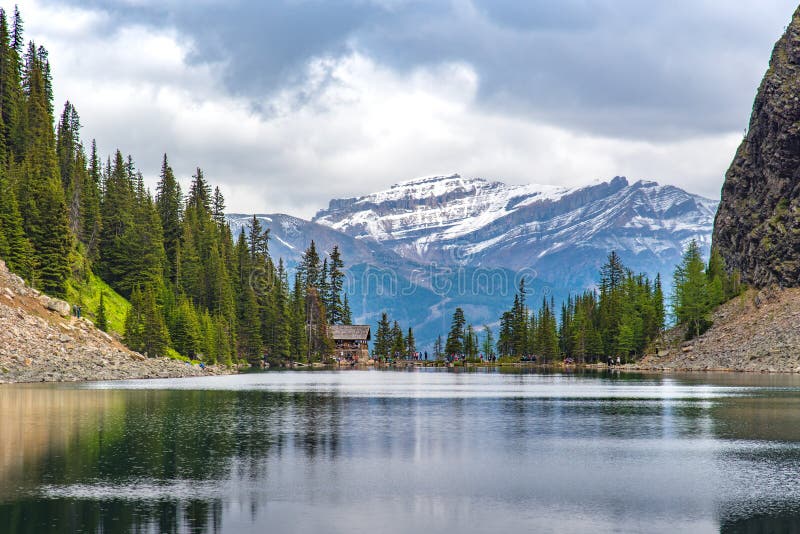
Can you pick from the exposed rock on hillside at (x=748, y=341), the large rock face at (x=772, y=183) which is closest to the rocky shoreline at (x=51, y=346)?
the exposed rock on hillside at (x=748, y=341)

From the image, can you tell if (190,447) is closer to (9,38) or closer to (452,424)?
(452,424)

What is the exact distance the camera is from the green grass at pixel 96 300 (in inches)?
4870

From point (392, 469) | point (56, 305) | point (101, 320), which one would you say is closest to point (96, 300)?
point (101, 320)

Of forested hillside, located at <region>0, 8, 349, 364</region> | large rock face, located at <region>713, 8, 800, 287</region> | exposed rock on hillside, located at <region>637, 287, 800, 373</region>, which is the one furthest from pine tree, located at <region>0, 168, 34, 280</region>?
large rock face, located at <region>713, 8, 800, 287</region>

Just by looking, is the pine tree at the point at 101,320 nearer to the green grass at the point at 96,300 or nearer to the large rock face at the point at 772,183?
the green grass at the point at 96,300

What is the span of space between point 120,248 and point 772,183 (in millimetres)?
130241

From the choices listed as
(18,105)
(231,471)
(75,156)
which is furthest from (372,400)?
(75,156)

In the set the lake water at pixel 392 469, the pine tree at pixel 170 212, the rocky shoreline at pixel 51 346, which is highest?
the pine tree at pixel 170 212

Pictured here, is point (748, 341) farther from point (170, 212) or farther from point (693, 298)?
point (170, 212)

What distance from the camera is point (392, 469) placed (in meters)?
32.8

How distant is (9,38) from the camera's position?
144 meters

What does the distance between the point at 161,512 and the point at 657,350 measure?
170768mm

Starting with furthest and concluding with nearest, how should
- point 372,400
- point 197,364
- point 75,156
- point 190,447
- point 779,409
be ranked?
point 75,156 < point 197,364 < point 372,400 < point 779,409 < point 190,447

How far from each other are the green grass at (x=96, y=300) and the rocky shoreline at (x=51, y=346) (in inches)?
359
